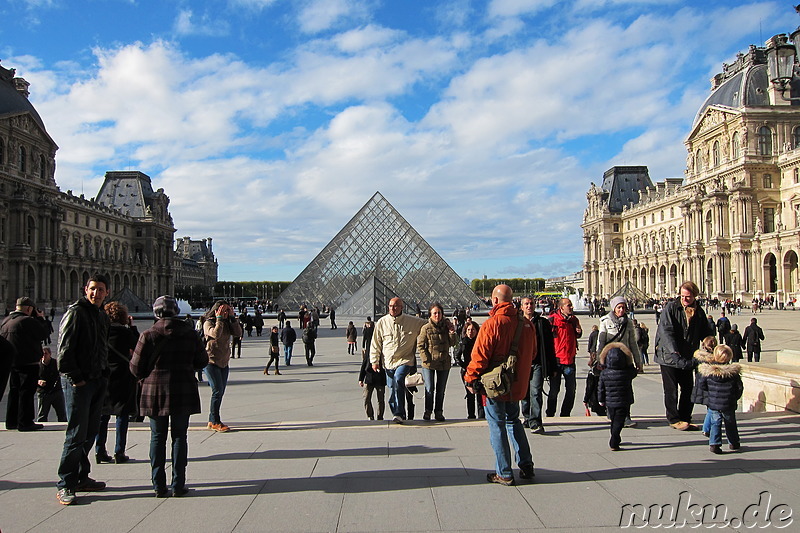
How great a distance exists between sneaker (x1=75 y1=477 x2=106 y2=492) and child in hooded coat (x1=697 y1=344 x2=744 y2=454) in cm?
410

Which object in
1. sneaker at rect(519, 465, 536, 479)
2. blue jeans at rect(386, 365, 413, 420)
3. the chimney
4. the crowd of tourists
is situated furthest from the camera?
the chimney

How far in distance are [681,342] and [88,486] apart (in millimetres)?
4610

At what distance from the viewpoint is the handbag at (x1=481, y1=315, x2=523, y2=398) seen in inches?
135

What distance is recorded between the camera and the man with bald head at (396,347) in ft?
17.9

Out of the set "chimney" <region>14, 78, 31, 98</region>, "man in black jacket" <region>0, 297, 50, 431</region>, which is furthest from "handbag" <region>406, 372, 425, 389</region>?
"chimney" <region>14, 78, 31, 98</region>

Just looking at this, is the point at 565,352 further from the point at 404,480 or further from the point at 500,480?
the point at 404,480

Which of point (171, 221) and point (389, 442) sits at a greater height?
point (171, 221)

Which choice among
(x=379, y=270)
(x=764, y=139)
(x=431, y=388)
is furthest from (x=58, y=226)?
(x=764, y=139)

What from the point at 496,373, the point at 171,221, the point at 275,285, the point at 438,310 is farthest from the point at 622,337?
the point at 275,285

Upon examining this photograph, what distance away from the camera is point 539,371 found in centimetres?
503

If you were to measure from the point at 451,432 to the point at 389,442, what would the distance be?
0.60 meters

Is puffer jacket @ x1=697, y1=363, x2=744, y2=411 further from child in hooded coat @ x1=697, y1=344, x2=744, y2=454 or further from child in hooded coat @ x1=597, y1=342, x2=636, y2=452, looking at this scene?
child in hooded coat @ x1=597, y1=342, x2=636, y2=452

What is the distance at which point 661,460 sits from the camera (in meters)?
3.98

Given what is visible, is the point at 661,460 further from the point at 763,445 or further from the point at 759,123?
the point at 759,123
